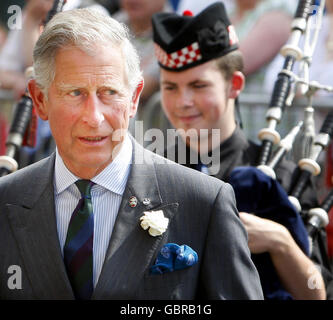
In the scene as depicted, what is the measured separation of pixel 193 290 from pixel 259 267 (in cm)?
95

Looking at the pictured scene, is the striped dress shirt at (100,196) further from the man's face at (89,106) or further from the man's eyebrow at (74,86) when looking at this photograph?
the man's eyebrow at (74,86)

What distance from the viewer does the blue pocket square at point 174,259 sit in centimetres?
203

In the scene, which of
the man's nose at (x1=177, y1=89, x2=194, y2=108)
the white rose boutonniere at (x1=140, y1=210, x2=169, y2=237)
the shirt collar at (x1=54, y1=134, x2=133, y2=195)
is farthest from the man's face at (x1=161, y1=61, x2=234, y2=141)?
the white rose boutonniere at (x1=140, y1=210, x2=169, y2=237)

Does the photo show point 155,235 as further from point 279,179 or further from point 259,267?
point 279,179

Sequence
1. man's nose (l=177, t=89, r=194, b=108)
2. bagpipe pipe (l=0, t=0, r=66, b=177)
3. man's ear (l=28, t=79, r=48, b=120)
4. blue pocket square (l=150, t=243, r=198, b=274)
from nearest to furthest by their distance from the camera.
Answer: blue pocket square (l=150, t=243, r=198, b=274) → man's ear (l=28, t=79, r=48, b=120) → bagpipe pipe (l=0, t=0, r=66, b=177) → man's nose (l=177, t=89, r=194, b=108)

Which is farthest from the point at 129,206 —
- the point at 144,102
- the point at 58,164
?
the point at 144,102

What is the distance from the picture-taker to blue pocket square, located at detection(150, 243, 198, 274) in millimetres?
2027

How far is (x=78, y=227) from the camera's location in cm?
214

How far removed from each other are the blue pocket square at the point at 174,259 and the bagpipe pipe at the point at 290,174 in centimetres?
88

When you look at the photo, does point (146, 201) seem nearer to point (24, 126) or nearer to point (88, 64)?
point (88, 64)

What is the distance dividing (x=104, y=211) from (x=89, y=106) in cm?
31

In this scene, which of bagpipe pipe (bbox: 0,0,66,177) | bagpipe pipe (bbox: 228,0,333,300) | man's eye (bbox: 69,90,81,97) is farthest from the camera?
bagpipe pipe (bbox: 0,0,66,177)

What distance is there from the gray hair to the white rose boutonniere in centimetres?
39

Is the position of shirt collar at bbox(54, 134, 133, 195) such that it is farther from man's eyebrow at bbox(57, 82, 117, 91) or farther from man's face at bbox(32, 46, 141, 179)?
man's eyebrow at bbox(57, 82, 117, 91)
